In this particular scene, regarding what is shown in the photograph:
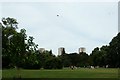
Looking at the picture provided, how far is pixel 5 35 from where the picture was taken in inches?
1560

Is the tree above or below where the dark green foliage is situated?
above

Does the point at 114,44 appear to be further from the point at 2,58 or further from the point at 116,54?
the point at 2,58

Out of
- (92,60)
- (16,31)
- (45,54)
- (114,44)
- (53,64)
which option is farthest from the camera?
(92,60)

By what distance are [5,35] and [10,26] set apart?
2490 millimetres

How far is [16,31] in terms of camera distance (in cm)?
4047

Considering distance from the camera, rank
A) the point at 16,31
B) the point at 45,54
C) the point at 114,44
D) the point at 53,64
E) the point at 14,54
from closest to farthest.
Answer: the point at 14,54
the point at 16,31
the point at 114,44
the point at 53,64
the point at 45,54

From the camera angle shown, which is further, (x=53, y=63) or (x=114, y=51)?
(x=53, y=63)

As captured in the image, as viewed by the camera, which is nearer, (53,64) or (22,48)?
(22,48)

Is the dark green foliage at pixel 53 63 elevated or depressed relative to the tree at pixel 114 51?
depressed

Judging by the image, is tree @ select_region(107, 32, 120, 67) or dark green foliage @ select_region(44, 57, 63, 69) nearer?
tree @ select_region(107, 32, 120, 67)

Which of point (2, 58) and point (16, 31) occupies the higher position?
point (16, 31)

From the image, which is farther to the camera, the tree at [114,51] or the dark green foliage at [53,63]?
the dark green foliage at [53,63]

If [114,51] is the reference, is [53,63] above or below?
below

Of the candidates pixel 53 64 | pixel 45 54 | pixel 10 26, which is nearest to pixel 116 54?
pixel 53 64
